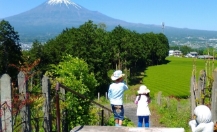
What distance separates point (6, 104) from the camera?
4137 mm

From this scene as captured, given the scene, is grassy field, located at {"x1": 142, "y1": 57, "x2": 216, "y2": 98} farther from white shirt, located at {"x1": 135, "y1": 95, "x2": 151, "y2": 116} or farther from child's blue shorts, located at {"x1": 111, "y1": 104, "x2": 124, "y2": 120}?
child's blue shorts, located at {"x1": 111, "y1": 104, "x2": 124, "y2": 120}

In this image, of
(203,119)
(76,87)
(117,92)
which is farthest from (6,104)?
(76,87)

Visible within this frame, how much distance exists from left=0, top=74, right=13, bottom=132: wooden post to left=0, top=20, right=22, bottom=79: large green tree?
2934 cm

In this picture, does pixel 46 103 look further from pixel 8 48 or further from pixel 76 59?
pixel 8 48

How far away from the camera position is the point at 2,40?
33812 mm

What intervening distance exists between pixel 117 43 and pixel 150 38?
30082 mm

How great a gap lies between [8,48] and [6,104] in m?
31.6

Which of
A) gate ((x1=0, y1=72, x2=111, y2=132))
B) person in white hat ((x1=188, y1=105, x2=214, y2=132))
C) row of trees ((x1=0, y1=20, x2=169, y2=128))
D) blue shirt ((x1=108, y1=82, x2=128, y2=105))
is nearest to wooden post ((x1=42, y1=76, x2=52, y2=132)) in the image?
gate ((x1=0, y1=72, x2=111, y2=132))

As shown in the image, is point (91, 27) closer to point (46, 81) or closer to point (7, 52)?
point (7, 52)

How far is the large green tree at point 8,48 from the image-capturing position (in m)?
32.8

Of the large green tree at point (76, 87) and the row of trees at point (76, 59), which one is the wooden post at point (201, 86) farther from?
the row of trees at point (76, 59)

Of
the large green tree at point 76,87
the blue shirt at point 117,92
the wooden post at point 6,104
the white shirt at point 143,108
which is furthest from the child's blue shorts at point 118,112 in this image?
the wooden post at point 6,104

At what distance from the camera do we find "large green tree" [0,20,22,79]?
3275cm

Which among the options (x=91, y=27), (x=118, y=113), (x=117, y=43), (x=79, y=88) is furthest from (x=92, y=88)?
(x=117, y=43)
